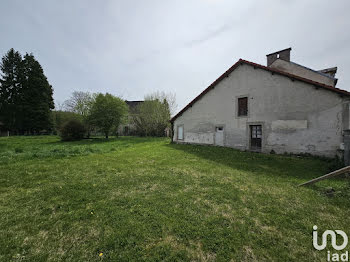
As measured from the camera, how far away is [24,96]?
27516 mm

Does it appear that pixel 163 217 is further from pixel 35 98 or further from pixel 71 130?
pixel 35 98

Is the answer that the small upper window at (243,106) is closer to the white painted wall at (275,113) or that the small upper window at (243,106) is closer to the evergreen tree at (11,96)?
the white painted wall at (275,113)

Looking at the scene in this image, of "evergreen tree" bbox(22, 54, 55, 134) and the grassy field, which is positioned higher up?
"evergreen tree" bbox(22, 54, 55, 134)

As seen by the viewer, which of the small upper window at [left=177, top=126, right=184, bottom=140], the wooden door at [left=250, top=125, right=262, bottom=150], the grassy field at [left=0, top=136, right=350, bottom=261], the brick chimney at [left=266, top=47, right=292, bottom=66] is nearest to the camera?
the grassy field at [left=0, top=136, right=350, bottom=261]

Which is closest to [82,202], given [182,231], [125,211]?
[125,211]

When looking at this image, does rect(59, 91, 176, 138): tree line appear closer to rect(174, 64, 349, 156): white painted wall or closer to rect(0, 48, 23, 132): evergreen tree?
rect(0, 48, 23, 132): evergreen tree

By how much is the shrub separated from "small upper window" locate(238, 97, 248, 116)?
22340 mm

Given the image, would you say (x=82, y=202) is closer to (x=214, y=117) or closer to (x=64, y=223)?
(x=64, y=223)

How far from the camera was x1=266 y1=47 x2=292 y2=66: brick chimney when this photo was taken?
12.7 metres

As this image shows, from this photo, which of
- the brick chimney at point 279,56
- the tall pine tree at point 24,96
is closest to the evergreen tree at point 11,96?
the tall pine tree at point 24,96

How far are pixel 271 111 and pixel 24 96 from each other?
41.9 metres

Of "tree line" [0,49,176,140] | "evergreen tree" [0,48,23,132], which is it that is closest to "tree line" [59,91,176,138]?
"tree line" [0,49,176,140]

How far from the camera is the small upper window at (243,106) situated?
416 inches

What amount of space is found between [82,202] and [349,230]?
18.2ft
